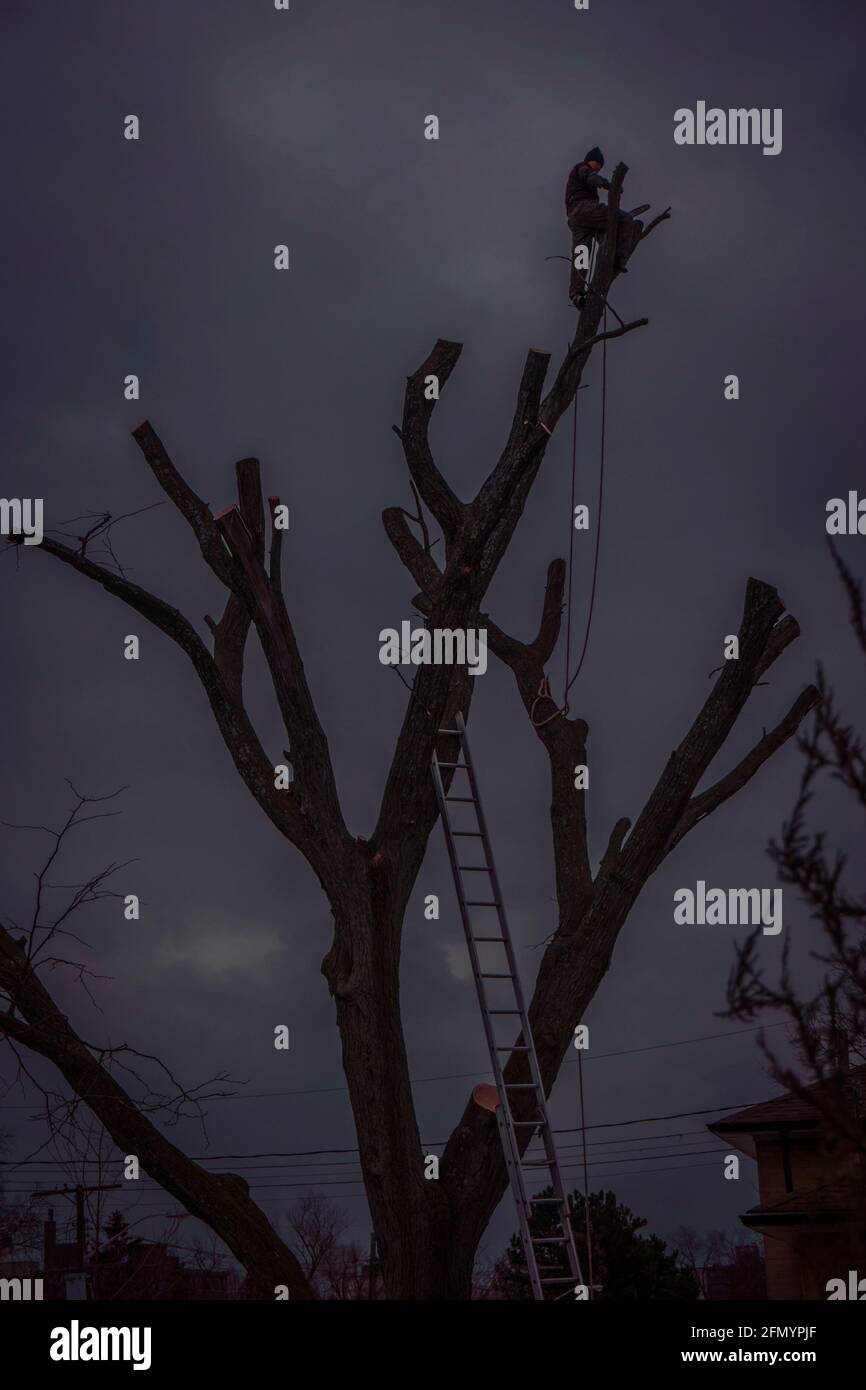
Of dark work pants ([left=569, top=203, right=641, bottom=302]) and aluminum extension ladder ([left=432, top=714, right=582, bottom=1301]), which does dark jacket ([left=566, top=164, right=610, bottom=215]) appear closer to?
dark work pants ([left=569, top=203, right=641, bottom=302])

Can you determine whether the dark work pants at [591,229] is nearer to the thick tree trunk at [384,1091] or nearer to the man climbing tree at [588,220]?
the man climbing tree at [588,220]

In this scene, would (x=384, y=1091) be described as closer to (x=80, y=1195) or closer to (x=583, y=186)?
(x=80, y=1195)

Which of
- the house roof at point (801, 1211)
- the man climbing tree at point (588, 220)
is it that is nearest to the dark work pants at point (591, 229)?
the man climbing tree at point (588, 220)

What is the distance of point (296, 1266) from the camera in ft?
21.1

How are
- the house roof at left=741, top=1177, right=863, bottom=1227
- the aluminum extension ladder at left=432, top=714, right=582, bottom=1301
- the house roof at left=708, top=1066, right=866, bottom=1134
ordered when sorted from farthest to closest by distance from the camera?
the house roof at left=708, top=1066, right=866, bottom=1134 → the house roof at left=741, top=1177, right=863, bottom=1227 → the aluminum extension ladder at left=432, top=714, right=582, bottom=1301

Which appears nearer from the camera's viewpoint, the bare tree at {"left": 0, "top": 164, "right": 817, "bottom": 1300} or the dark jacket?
the bare tree at {"left": 0, "top": 164, "right": 817, "bottom": 1300}

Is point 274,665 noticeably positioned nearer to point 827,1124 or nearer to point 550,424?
point 550,424

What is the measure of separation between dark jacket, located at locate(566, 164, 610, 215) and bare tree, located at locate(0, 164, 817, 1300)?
12.6 inches

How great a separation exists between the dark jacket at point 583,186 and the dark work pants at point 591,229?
0.16 ft

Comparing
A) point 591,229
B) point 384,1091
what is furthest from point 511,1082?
point 591,229

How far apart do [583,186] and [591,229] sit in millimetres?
301

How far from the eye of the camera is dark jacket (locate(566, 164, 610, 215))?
7.88m

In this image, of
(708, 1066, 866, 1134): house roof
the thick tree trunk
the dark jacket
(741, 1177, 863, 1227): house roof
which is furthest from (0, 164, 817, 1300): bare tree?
(708, 1066, 866, 1134): house roof
